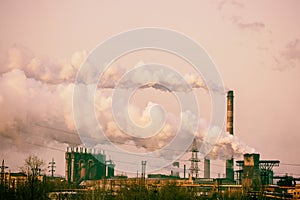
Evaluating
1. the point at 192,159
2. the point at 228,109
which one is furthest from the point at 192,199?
the point at 192,159

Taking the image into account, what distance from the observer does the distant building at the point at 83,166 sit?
74.6 meters

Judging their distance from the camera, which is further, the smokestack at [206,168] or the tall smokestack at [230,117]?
the smokestack at [206,168]

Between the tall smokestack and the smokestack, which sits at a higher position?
the tall smokestack

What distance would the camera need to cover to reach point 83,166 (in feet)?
246

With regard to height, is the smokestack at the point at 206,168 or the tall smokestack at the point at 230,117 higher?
the tall smokestack at the point at 230,117

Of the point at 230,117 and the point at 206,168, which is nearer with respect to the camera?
the point at 230,117

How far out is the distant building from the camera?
7456 cm

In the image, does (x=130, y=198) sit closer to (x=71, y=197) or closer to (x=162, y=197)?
(x=162, y=197)

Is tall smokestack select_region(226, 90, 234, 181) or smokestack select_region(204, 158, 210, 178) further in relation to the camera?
smokestack select_region(204, 158, 210, 178)

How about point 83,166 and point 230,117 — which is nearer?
point 230,117

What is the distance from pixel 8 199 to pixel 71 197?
10.1 meters

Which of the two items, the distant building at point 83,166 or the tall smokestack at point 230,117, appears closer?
the tall smokestack at point 230,117

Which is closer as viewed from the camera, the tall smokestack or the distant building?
the tall smokestack

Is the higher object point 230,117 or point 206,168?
point 230,117
